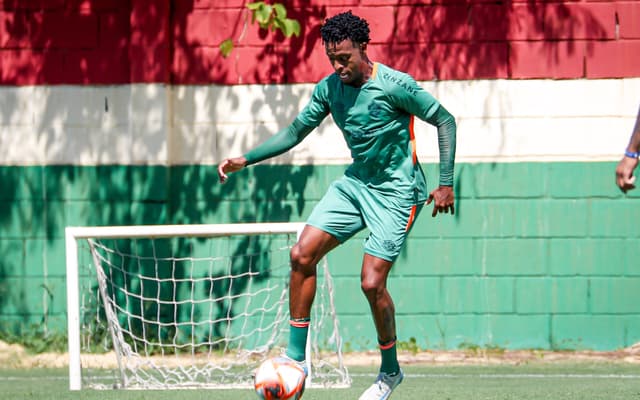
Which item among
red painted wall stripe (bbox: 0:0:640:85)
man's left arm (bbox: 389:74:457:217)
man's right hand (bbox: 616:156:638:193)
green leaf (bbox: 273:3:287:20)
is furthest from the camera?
red painted wall stripe (bbox: 0:0:640:85)

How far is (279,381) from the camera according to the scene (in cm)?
571

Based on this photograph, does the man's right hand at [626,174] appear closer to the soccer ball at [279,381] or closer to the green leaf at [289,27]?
the soccer ball at [279,381]

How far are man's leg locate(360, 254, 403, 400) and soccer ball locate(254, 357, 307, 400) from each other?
1.79ft

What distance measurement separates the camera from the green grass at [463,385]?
7027 millimetres

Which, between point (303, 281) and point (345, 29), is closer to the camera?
point (345, 29)

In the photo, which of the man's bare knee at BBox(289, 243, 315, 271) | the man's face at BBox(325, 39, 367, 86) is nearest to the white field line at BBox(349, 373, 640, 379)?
the man's bare knee at BBox(289, 243, 315, 271)

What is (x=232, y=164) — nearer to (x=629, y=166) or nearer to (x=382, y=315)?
(x=382, y=315)

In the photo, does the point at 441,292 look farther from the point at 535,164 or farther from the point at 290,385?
the point at 290,385

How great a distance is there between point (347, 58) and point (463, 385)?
3.11 metres

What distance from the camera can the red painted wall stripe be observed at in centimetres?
991

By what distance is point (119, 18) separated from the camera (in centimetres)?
1019

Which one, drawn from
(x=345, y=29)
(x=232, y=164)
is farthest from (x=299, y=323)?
(x=345, y=29)

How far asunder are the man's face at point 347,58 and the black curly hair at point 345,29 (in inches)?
1.1

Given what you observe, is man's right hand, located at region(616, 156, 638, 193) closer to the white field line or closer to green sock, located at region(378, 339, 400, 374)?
green sock, located at region(378, 339, 400, 374)
